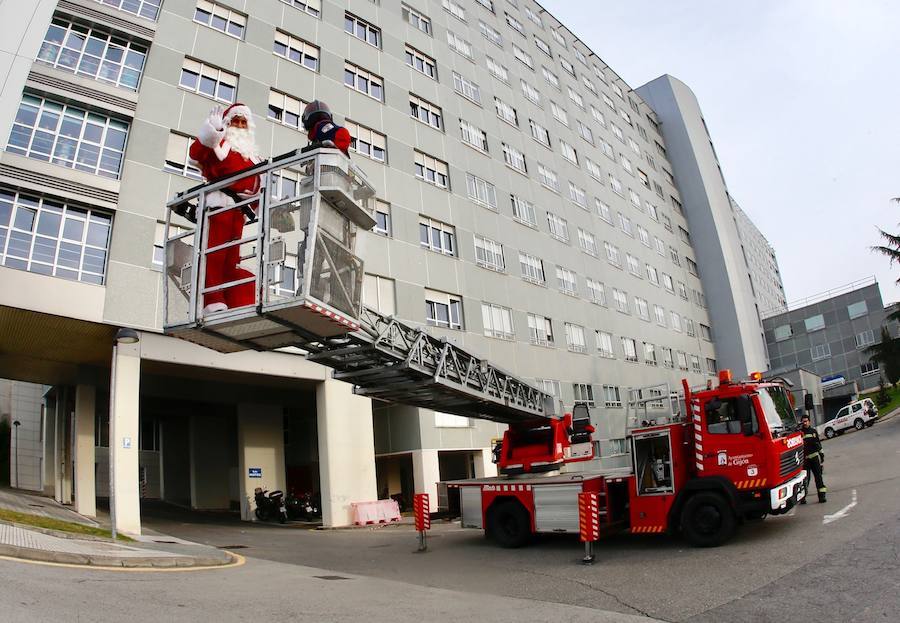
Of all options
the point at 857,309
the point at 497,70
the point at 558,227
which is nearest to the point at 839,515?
the point at 558,227

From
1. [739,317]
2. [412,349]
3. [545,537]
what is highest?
[739,317]

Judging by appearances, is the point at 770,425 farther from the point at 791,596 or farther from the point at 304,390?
the point at 304,390

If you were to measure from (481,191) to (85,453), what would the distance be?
1926cm

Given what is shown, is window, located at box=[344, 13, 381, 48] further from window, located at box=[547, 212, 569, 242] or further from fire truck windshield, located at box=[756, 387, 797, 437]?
fire truck windshield, located at box=[756, 387, 797, 437]

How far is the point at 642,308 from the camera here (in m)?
42.6

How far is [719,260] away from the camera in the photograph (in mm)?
54938

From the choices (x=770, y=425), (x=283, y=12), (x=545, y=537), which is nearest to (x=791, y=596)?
(x=770, y=425)

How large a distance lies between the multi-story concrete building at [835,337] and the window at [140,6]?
191 ft

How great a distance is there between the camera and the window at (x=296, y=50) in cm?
2244

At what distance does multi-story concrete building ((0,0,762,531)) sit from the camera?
15.9 meters

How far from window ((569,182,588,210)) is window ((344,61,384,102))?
1601 cm

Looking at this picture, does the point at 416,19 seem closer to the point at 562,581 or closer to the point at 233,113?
the point at 233,113

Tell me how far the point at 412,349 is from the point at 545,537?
6.14 m

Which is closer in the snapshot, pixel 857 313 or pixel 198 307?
pixel 198 307
